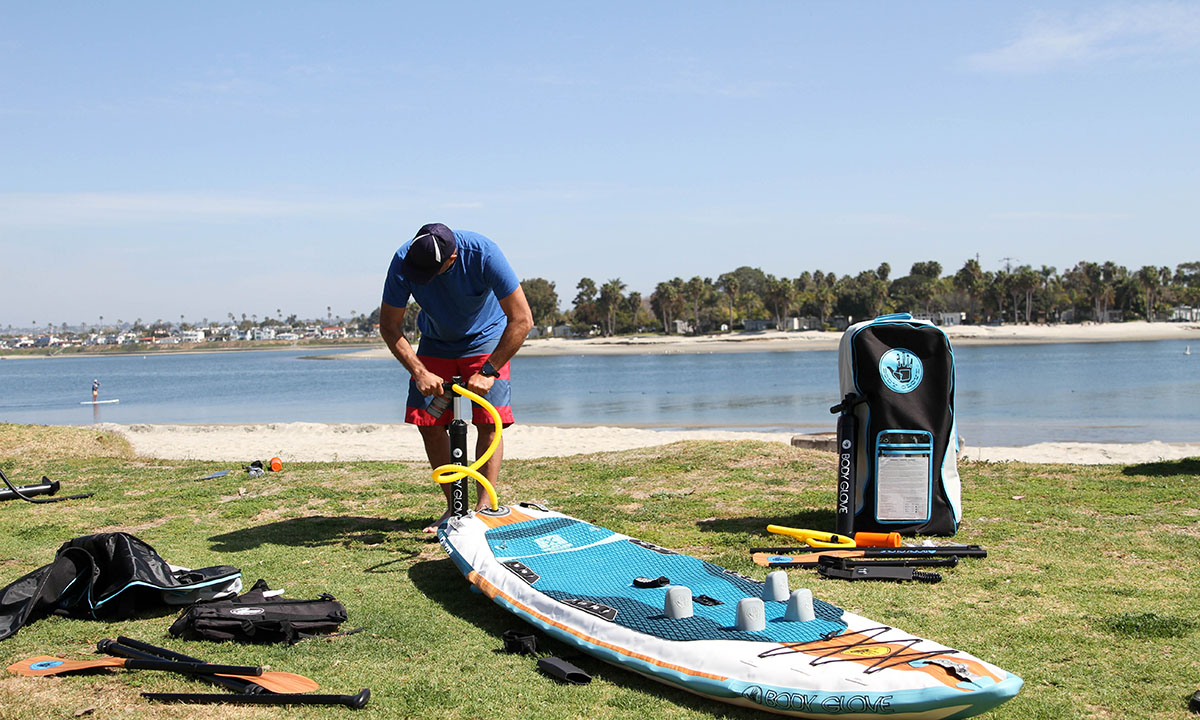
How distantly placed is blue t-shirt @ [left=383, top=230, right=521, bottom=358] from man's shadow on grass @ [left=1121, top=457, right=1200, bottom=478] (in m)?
6.67

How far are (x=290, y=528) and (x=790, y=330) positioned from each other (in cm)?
11997

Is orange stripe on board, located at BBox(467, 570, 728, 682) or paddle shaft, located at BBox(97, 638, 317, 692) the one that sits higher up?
orange stripe on board, located at BBox(467, 570, 728, 682)

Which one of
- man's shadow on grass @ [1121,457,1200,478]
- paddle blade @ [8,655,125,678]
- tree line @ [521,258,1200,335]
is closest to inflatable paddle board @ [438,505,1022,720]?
paddle blade @ [8,655,125,678]

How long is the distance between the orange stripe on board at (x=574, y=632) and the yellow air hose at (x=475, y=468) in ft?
3.62

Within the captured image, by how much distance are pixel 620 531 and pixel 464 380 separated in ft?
5.59

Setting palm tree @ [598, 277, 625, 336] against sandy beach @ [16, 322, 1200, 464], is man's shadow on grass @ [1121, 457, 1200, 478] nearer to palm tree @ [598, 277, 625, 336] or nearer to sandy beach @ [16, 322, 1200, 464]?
sandy beach @ [16, 322, 1200, 464]

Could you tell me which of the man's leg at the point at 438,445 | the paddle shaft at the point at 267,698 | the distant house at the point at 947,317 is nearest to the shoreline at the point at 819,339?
the distant house at the point at 947,317

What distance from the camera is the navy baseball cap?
5953mm

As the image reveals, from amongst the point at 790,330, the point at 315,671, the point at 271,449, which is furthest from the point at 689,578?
the point at 790,330

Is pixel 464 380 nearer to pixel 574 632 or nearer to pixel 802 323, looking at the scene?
pixel 574 632

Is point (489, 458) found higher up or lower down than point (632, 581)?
higher up

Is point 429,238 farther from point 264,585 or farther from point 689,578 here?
point 689,578

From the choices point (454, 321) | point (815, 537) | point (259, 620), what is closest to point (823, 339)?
point (815, 537)

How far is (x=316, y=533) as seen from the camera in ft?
23.1
